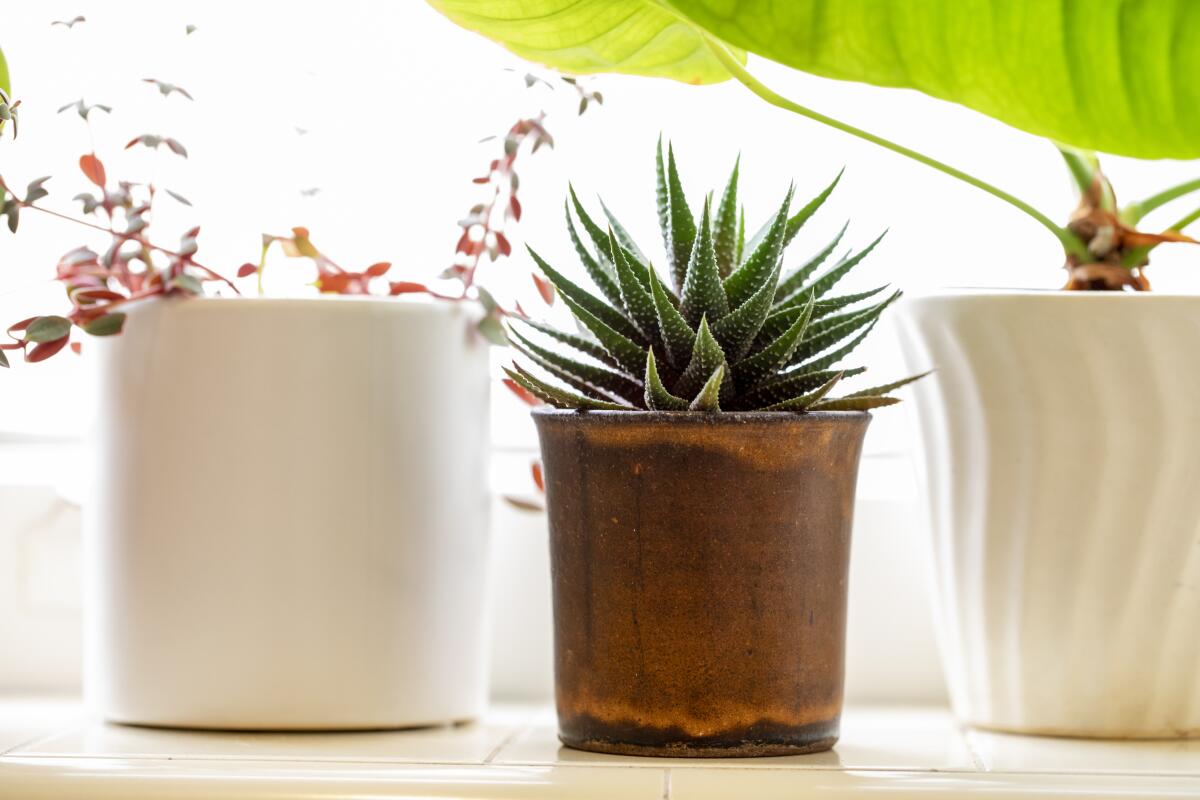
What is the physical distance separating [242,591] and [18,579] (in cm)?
32

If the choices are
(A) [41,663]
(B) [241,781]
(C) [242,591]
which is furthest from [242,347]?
(A) [41,663]

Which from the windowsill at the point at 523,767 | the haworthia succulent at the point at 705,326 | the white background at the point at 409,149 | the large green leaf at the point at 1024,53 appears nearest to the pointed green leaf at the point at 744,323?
the haworthia succulent at the point at 705,326

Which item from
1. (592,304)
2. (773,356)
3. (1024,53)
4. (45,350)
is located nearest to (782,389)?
(773,356)

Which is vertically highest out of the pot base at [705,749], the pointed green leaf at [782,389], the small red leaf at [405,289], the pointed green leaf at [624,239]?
the pointed green leaf at [624,239]

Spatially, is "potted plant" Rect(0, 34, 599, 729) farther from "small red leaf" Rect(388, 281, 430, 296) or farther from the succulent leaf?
the succulent leaf

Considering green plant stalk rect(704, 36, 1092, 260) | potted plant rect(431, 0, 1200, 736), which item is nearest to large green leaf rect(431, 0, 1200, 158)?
A: potted plant rect(431, 0, 1200, 736)

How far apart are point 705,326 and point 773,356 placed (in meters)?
0.05

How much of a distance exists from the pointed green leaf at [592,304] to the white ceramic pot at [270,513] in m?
0.10

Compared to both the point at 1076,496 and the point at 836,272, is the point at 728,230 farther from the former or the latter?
the point at 1076,496

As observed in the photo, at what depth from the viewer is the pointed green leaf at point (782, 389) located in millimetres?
743

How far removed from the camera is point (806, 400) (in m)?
0.72

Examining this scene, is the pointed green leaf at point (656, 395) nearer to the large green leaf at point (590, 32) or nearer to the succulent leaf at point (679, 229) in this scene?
the succulent leaf at point (679, 229)

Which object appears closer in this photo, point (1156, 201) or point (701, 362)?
point (701, 362)

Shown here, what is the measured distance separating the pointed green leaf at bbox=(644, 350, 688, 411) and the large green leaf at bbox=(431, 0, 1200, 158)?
191 mm
